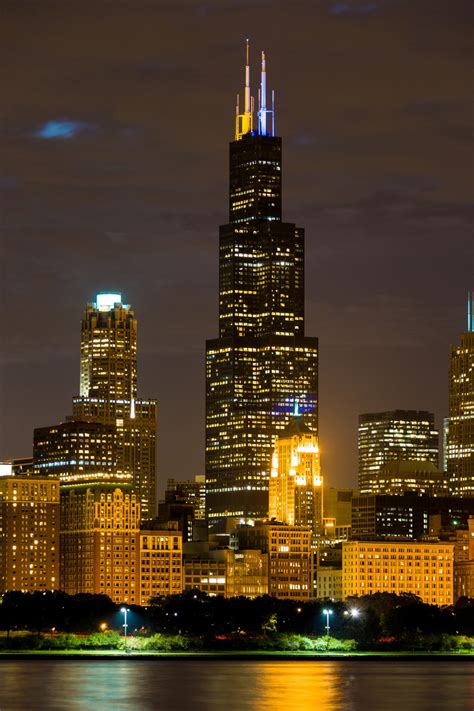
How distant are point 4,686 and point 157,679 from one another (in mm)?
15111

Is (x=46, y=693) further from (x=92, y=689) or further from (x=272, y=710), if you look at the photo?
(x=272, y=710)

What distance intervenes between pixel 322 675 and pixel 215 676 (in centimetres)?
916

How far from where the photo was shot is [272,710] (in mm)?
163000

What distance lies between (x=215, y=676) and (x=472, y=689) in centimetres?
2481

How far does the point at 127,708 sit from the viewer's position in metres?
164

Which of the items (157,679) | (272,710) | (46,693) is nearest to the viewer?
(272,710)

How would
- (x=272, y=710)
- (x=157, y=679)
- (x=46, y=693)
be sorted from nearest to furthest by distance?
(x=272, y=710)
(x=46, y=693)
(x=157, y=679)

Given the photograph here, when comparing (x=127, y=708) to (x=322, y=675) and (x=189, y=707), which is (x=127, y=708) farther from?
(x=322, y=675)

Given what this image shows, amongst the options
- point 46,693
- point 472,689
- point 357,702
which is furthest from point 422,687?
point 46,693

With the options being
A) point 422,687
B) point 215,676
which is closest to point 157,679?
point 215,676

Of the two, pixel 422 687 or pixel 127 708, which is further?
pixel 422 687

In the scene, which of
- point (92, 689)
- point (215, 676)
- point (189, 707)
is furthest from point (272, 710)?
point (215, 676)

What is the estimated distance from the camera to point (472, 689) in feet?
608

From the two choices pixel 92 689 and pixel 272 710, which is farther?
pixel 92 689
